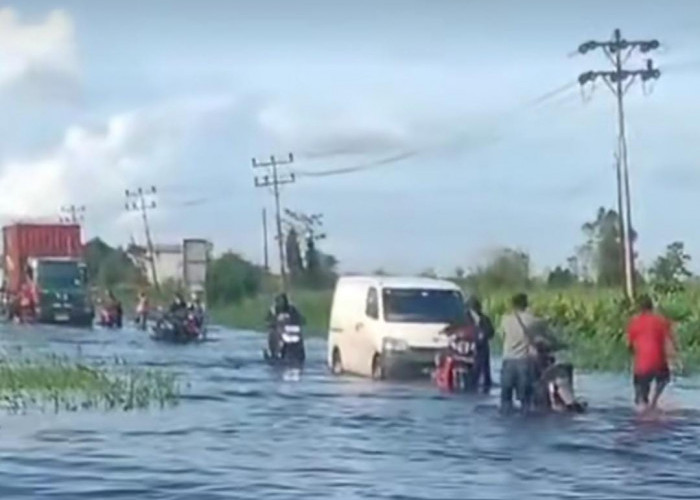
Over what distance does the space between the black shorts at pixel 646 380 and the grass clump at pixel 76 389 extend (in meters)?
6.70

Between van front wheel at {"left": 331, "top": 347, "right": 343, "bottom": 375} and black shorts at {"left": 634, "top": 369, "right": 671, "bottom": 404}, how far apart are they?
1097 centimetres

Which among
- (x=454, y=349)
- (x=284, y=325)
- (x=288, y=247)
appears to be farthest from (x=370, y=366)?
(x=288, y=247)

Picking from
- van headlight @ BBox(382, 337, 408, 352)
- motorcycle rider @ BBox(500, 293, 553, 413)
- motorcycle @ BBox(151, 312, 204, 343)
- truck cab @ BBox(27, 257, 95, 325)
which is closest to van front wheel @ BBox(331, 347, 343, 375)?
van headlight @ BBox(382, 337, 408, 352)

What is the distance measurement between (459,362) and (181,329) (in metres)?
26.2

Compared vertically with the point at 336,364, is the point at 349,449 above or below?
below

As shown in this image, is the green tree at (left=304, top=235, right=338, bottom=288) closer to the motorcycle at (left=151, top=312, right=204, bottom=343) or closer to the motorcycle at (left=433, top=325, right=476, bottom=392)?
the motorcycle at (left=151, top=312, right=204, bottom=343)

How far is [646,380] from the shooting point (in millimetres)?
27922

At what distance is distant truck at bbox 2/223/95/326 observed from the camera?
7362cm

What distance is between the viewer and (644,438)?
79.7 feet

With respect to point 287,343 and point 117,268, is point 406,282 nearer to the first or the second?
point 287,343

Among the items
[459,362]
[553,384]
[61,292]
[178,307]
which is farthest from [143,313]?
[553,384]

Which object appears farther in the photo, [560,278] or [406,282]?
[560,278]

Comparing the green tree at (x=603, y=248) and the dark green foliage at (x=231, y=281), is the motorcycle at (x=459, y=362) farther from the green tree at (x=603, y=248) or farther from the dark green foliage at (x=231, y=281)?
the dark green foliage at (x=231, y=281)

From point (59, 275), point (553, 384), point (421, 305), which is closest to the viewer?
point (553, 384)
